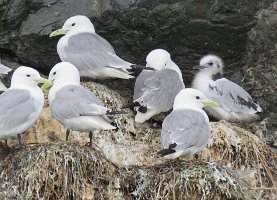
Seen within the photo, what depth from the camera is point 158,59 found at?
30.4 ft

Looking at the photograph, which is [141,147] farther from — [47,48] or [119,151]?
[47,48]

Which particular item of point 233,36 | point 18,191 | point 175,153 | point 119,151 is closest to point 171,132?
point 175,153

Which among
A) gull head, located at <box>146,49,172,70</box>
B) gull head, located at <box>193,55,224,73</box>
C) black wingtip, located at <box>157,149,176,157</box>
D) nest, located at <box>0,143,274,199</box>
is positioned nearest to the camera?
black wingtip, located at <box>157,149,176,157</box>

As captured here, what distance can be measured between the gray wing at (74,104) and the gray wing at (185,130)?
2.03 ft

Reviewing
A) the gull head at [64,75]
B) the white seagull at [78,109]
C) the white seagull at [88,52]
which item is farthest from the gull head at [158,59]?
the white seagull at [78,109]

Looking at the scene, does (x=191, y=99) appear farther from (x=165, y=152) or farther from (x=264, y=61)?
(x=264, y=61)

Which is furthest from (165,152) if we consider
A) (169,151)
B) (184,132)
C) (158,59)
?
(158,59)

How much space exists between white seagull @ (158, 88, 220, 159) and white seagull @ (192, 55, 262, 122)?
1.08m

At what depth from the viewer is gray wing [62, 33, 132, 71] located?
30.1ft

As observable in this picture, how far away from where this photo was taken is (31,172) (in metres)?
7.67

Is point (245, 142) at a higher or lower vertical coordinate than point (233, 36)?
lower

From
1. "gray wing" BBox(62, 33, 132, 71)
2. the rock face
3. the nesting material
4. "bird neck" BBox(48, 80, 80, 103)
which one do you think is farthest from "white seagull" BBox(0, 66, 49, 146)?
the rock face

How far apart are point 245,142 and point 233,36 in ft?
4.42

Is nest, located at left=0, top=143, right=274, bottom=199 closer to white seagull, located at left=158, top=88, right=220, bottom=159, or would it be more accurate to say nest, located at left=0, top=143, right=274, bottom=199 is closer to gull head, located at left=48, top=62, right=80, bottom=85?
white seagull, located at left=158, top=88, right=220, bottom=159
